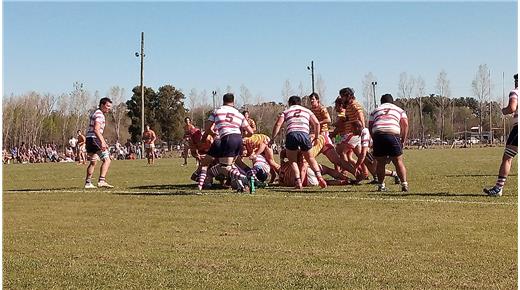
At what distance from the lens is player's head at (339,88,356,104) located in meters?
14.7

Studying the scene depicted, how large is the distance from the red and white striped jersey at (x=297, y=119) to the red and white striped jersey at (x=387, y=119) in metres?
1.29

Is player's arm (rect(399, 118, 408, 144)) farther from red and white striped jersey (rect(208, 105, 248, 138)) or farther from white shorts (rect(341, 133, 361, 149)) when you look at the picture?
red and white striped jersey (rect(208, 105, 248, 138))

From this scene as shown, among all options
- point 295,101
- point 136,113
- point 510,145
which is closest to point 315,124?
point 295,101

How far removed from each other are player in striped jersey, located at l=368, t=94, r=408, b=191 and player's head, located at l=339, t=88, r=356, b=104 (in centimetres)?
181

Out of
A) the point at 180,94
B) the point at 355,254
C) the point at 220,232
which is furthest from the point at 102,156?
the point at 180,94

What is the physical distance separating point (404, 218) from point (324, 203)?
6.62ft

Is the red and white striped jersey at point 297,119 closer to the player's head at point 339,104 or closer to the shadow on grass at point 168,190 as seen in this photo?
the player's head at point 339,104

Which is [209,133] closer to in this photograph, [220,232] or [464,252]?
[220,232]

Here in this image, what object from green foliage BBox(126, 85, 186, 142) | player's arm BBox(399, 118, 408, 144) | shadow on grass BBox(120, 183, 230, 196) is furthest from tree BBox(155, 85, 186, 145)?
player's arm BBox(399, 118, 408, 144)

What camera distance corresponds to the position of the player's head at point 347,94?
48.3 feet

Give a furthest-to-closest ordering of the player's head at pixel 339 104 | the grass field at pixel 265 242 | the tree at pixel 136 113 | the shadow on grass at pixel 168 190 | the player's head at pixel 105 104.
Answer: the tree at pixel 136 113
the player's head at pixel 339 104
the player's head at pixel 105 104
the shadow on grass at pixel 168 190
the grass field at pixel 265 242

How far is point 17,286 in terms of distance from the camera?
17.5 feet

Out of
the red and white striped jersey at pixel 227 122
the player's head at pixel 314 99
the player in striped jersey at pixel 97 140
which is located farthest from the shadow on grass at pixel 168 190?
the player's head at pixel 314 99

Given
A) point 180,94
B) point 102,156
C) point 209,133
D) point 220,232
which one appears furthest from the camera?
point 180,94
